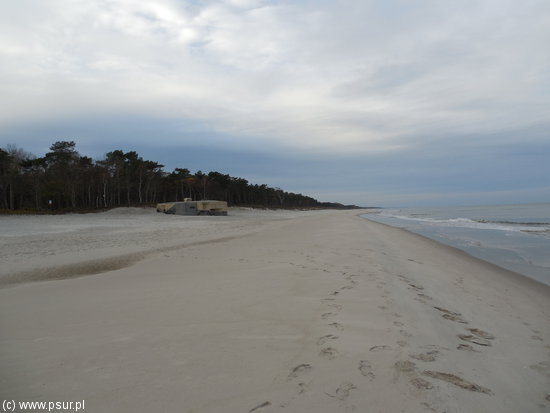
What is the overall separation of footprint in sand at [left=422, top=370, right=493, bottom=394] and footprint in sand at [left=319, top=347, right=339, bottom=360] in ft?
2.55

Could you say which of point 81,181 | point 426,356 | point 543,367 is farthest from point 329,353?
point 81,181

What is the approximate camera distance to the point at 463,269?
8.86 meters

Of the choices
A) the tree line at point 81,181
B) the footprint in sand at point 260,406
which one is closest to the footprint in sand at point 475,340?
the footprint in sand at point 260,406

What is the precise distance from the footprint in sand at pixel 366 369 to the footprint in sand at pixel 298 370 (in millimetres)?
453

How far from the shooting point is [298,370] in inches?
114

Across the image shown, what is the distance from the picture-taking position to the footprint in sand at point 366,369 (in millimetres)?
2830

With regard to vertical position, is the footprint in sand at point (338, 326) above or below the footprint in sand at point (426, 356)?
above

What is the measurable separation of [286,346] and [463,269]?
24.1ft

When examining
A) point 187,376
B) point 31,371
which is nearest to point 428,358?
point 187,376

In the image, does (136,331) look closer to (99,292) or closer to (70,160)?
(99,292)

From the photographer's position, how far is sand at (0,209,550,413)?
101 inches

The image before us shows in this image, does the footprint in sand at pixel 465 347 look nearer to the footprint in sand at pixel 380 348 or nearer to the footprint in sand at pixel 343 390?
the footprint in sand at pixel 380 348

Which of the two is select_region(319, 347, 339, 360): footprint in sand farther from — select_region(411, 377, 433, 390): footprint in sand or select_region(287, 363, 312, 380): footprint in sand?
select_region(411, 377, 433, 390): footprint in sand

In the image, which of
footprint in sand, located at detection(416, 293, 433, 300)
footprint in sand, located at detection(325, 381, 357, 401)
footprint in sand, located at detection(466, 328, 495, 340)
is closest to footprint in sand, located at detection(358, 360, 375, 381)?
footprint in sand, located at detection(325, 381, 357, 401)
